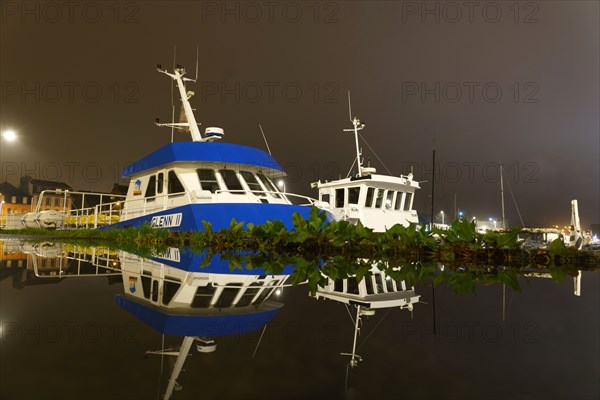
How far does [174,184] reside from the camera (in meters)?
14.1

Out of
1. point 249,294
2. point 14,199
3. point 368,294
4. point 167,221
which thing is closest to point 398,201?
point 167,221

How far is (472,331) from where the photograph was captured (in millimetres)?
2639

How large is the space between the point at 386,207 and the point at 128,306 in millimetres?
18018

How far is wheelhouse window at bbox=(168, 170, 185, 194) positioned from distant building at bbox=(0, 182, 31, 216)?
79.3 metres

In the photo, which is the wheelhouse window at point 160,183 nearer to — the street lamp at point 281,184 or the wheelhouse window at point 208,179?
A: the wheelhouse window at point 208,179

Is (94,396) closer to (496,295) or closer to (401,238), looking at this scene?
(496,295)

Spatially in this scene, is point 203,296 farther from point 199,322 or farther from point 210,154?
point 210,154

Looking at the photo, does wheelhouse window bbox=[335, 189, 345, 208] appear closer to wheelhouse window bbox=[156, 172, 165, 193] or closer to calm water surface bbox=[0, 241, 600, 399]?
wheelhouse window bbox=[156, 172, 165, 193]

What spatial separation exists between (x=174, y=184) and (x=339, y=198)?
30.0ft

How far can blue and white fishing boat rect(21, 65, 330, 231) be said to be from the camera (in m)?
11.9

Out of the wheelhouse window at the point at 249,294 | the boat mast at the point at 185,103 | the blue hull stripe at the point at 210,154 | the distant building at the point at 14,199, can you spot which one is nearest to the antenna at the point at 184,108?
the boat mast at the point at 185,103

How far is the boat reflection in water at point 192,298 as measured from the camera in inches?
95.0

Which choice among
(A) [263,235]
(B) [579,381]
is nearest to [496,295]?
(B) [579,381]

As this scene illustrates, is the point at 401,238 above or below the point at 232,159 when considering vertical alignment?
below
